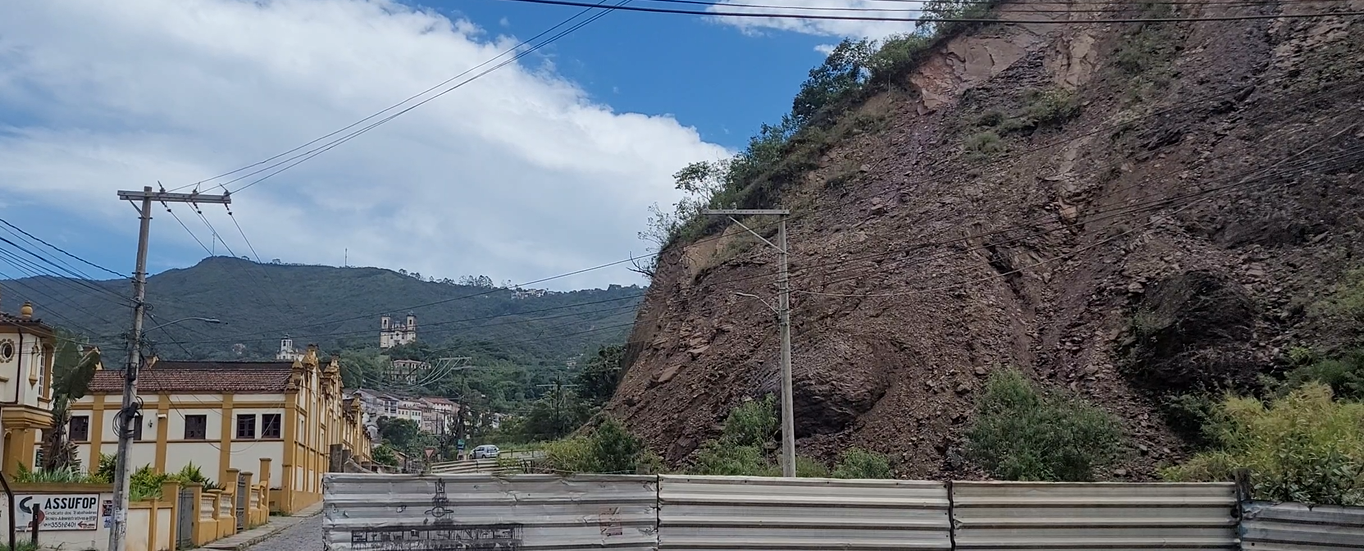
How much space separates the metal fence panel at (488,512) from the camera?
8414 millimetres

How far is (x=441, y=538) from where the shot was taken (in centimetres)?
856

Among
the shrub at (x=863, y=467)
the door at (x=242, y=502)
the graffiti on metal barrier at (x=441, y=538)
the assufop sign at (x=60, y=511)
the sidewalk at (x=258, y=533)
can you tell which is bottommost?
the sidewalk at (x=258, y=533)

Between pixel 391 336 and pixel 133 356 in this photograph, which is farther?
pixel 391 336

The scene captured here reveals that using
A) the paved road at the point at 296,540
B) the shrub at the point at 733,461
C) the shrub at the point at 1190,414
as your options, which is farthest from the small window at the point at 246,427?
the shrub at the point at 1190,414

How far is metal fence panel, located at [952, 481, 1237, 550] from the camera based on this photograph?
933 cm

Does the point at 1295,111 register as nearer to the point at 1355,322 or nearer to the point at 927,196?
the point at 1355,322

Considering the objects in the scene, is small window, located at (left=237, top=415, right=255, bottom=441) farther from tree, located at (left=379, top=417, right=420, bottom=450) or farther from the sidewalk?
tree, located at (left=379, top=417, right=420, bottom=450)

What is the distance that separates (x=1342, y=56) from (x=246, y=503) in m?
38.4

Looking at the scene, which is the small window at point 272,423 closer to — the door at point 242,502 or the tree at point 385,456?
the door at point 242,502


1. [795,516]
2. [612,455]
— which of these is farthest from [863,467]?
[795,516]

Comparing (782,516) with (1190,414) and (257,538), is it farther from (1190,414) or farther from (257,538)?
(257,538)

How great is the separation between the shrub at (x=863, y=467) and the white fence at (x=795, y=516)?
51.8ft

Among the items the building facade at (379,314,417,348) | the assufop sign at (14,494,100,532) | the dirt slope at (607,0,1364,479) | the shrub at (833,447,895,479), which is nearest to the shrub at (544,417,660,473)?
the dirt slope at (607,0,1364,479)

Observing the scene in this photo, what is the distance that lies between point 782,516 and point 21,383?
27.7 m
